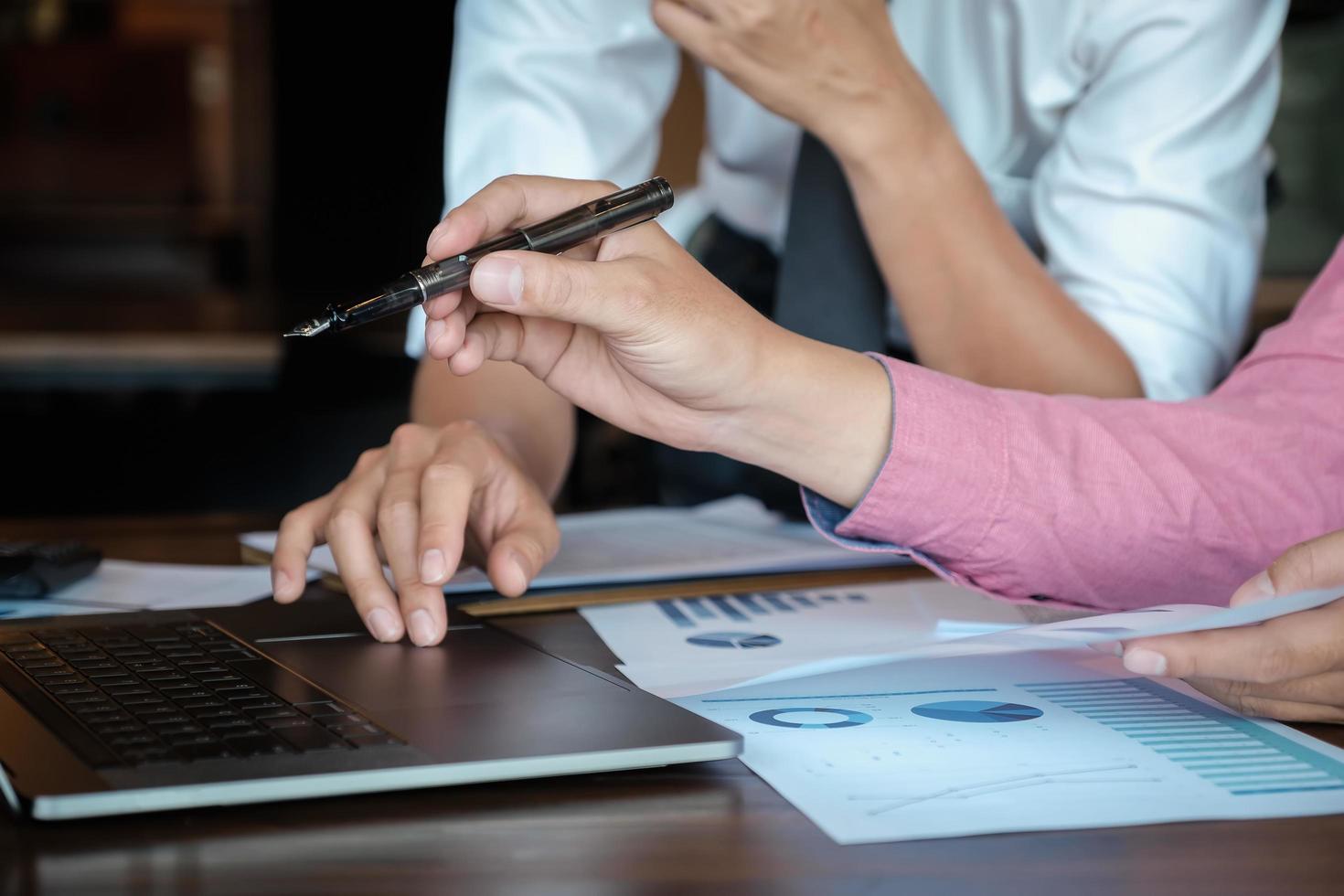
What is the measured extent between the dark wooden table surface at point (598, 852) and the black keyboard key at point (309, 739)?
26 millimetres

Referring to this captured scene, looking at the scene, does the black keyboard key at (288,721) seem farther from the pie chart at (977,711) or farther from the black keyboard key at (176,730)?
the pie chart at (977,711)

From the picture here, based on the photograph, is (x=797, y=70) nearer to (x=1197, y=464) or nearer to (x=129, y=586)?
(x=1197, y=464)

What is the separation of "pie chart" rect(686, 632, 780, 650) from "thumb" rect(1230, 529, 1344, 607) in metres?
0.24

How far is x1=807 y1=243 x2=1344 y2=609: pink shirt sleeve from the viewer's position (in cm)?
70

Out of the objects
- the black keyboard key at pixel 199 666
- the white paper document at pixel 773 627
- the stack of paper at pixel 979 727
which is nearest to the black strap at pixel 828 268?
the white paper document at pixel 773 627

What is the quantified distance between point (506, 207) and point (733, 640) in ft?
0.81

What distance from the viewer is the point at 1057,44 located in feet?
3.66

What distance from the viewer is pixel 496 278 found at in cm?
57

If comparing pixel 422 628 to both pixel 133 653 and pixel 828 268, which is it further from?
pixel 828 268

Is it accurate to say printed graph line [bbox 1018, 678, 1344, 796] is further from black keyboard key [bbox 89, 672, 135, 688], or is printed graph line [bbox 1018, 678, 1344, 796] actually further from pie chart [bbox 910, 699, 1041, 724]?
black keyboard key [bbox 89, 672, 135, 688]

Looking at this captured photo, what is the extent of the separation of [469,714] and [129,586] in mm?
400

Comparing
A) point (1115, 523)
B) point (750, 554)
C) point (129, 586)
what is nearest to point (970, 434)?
point (1115, 523)

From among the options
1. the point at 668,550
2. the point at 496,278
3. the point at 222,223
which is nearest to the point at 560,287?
the point at 496,278

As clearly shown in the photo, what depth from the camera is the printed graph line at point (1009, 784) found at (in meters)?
0.51
